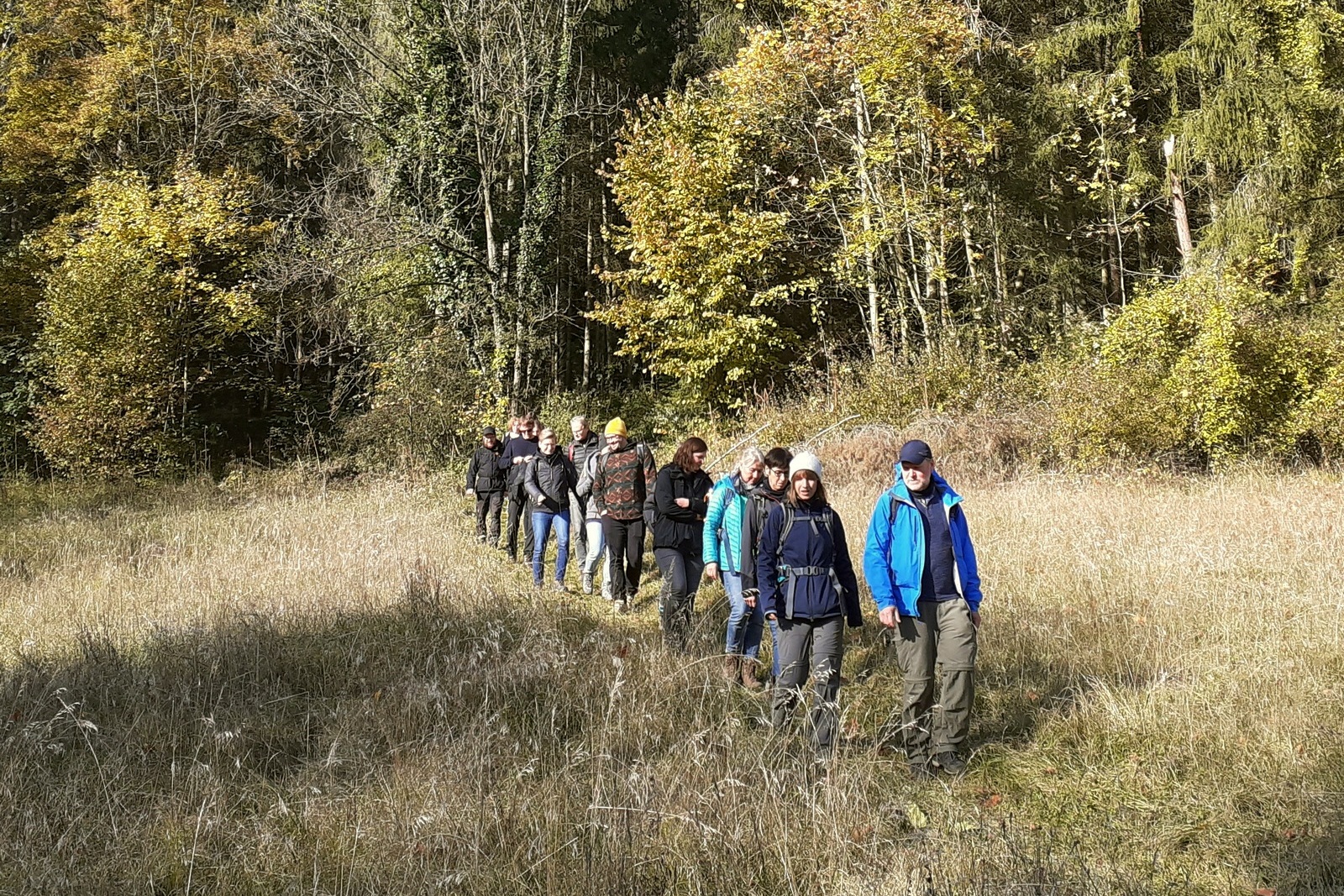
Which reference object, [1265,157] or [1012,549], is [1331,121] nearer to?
[1265,157]

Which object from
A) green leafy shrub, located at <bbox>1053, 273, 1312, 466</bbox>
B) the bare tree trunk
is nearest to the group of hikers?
green leafy shrub, located at <bbox>1053, 273, 1312, 466</bbox>

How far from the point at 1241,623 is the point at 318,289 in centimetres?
2348

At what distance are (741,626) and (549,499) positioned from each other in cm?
376

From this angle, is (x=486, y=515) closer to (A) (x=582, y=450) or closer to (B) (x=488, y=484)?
(B) (x=488, y=484)

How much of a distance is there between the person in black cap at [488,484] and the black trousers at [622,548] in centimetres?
400

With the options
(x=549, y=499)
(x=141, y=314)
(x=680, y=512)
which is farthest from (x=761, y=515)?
(x=141, y=314)

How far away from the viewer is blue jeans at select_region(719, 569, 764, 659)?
702cm

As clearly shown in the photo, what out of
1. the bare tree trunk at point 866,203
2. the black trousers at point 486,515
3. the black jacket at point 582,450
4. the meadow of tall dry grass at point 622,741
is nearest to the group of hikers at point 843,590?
the meadow of tall dry grass at point 622,741

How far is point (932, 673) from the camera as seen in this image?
17.9ft

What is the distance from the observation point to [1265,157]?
672 inches

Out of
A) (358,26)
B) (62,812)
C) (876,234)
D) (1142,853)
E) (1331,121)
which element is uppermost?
(358,26)

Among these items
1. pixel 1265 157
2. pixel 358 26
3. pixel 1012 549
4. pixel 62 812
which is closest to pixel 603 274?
pixel 358 26

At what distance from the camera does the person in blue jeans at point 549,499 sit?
10344 mm

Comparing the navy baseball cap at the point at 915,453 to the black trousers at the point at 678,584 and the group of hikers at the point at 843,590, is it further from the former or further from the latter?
the black trousers at the point at 678,584
